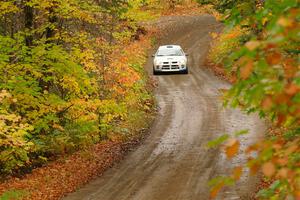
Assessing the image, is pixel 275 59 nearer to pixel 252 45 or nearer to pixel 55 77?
pixel 252 45

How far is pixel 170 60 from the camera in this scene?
2958cm

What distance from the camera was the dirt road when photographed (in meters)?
12.6

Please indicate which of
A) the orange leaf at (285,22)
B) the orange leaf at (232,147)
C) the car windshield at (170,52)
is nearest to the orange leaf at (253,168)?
the orange leaf at (232,147)

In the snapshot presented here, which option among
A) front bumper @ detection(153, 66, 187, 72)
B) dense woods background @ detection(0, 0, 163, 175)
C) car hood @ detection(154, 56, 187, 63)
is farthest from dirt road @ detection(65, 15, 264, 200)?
dense woods background @ detection(0, 0, 163, 175)

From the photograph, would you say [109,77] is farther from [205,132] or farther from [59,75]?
[205,132]

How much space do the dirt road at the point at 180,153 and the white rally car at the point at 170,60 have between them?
614 millimetres

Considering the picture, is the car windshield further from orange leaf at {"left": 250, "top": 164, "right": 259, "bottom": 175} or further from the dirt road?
orange leaf at {"left": 250, "top": 164, "right": 259, "bottom": 175}

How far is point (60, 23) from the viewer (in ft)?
56.6

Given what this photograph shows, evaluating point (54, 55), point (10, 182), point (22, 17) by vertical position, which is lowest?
point (10, 182)

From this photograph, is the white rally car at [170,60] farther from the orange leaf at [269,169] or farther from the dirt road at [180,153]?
the orange leaf at [269,169]

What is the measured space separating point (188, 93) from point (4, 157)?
13604mm

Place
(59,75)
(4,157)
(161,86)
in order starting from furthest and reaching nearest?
(161,86), (59,75), (4,157)

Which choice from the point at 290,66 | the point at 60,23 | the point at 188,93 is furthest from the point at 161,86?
the point at 290,66

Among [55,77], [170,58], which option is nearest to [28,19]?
[55,77]
